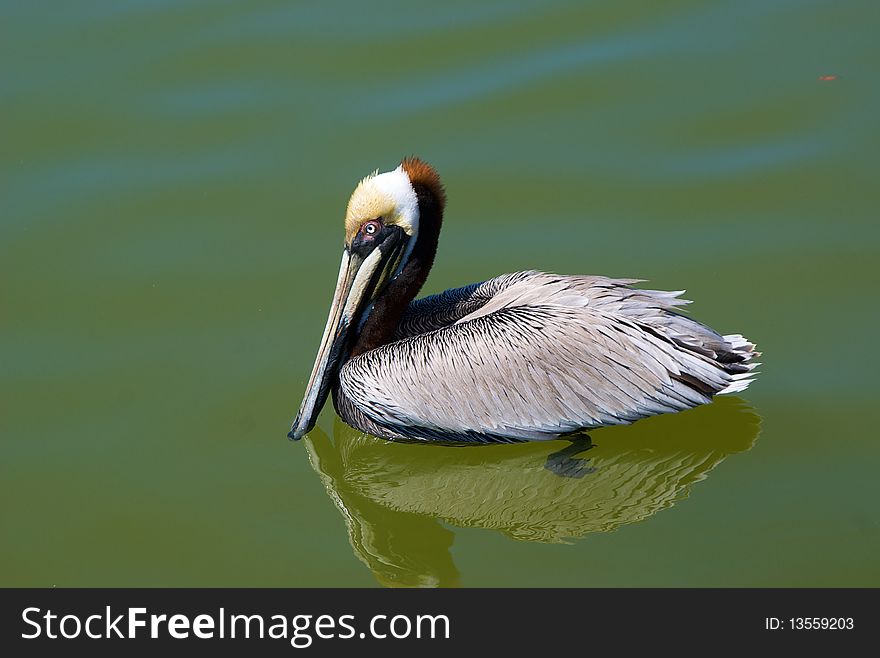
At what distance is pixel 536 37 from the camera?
8.91 meters

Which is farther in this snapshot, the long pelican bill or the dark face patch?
the long pelican bill

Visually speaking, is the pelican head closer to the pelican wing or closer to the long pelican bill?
the long pelican bill

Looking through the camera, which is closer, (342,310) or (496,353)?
(496,353)

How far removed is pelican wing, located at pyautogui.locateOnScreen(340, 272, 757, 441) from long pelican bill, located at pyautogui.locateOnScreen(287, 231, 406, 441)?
0.18m

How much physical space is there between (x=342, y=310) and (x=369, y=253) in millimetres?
331

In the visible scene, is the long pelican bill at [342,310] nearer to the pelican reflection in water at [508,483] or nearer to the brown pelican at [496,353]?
the brown pelican at [496,353]

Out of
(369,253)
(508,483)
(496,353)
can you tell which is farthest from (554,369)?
(369,253)

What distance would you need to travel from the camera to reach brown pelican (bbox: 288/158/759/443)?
18.3 feet

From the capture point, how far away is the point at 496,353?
5691 millimetres

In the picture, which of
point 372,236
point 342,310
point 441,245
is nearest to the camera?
point 372,236

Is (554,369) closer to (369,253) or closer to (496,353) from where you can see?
(496,353)

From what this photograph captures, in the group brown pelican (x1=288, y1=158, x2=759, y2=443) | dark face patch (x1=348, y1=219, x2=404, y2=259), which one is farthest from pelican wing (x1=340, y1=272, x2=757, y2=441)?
dark face patch (x1=348, y1=219, x2=404, y2=259)

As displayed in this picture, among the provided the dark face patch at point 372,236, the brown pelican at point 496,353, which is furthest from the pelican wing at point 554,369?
the dark face patch at point 372,236

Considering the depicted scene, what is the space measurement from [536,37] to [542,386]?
4126 millimetres
